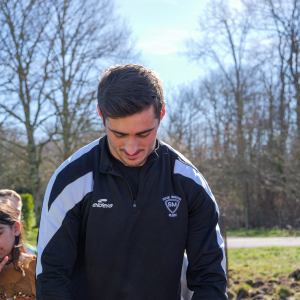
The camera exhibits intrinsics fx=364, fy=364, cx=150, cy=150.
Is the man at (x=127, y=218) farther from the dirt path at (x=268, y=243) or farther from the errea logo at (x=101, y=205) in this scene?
the dirt path at (x=268, y=243)

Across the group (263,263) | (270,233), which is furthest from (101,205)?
(270,233)

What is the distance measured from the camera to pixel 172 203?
181cm

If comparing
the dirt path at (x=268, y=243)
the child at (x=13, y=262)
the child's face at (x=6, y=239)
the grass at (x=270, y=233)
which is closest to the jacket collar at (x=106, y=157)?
the child at (x=13, y=262)

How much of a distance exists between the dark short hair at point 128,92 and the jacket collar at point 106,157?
0.60 ft

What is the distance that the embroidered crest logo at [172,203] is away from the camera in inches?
70.9

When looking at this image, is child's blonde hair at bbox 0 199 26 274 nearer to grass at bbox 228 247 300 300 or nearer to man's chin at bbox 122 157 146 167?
man's chin at bbox 122 157 146 167

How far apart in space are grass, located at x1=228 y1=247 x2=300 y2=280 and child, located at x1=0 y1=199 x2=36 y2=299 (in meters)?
3.84

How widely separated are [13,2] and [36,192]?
810 centimetres

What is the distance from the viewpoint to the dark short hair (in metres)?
1.69

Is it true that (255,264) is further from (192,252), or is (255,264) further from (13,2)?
(13,2)

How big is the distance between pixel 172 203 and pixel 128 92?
58 centimetres

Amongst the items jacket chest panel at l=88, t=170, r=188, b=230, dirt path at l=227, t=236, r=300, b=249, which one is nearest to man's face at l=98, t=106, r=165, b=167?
jacket chest panel at l=88, t=170, r=188, b=230

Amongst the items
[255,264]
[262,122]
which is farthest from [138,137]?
[262,122]

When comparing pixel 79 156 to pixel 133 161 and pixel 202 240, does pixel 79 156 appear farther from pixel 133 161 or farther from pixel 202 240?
pixel 202 240
